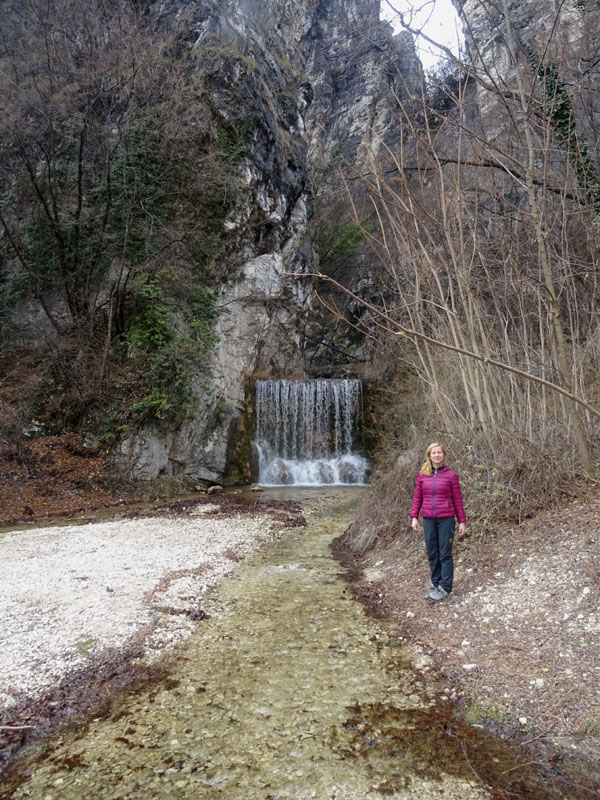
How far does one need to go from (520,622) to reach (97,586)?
4.50 metres

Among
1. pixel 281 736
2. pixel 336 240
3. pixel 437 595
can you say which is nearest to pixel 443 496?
pixel 437 595

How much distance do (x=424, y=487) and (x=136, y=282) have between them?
13037mm

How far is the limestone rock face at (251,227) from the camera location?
15789 millimetres

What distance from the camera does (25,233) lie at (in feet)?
53.8

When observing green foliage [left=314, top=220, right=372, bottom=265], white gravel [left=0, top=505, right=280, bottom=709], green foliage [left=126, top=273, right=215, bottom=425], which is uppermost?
green foliage [left=314, top=220, right=372, bottom=265]

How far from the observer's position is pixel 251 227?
1847cm

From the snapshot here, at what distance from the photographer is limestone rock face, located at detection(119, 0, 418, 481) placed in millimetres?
15789

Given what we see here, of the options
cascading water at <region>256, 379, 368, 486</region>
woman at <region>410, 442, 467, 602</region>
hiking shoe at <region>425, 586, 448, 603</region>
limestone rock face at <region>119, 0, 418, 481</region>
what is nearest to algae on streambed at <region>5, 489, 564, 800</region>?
hiking shoe at <region>425, 586, 448, 603</region>

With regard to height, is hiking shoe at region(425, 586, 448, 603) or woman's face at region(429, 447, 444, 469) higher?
woman's face at region(429, 447, 444, 469)

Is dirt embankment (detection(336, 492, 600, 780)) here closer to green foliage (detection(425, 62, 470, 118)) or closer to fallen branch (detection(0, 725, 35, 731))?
fallen branch (detection(0, 725, 35, 731))

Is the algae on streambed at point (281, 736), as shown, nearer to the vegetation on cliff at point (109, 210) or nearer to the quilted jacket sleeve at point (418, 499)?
the quilted jacket sleeve at point (418, 499)

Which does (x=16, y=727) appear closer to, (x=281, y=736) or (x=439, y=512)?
(x=281, y=736)

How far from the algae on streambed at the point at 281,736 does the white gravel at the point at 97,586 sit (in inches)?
25.8

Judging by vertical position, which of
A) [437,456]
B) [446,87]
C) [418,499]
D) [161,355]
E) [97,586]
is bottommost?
[97,586]
